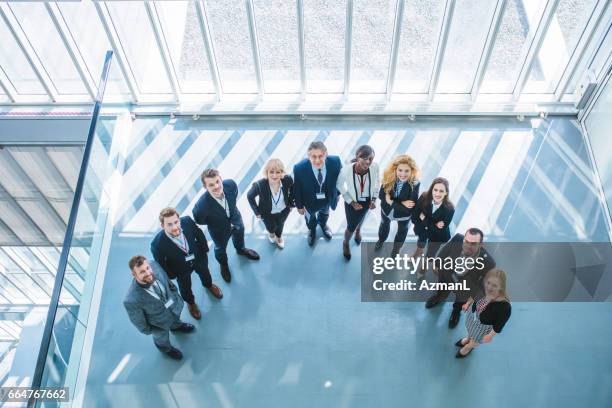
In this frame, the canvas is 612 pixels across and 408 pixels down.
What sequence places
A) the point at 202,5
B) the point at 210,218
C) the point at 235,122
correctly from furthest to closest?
the point at 235,122 → the point at 202,5 → the point at 210,218

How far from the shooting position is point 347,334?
618 cm

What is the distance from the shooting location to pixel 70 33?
723 centimetres

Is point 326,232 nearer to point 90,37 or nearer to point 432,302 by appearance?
point 432,302

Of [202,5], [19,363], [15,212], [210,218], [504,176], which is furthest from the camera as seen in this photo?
[19,363]

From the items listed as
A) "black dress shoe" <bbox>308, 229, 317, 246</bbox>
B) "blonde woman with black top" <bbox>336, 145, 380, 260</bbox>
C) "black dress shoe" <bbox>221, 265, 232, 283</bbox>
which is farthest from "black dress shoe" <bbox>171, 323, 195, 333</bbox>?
"blonde woman with black top" <bbox>336, 145, 380, 260</bbox>

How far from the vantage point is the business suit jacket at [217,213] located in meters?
5.58

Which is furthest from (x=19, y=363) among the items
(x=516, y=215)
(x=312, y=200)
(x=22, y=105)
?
(x=516, y=215)

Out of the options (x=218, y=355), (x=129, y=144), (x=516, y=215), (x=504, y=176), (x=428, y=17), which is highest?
(x=428, y=17)

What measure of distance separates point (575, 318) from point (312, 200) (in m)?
3.42

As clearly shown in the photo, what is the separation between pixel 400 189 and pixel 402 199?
13cm

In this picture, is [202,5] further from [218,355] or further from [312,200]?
[218,355]

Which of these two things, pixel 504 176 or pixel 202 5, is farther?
pixel 504 176

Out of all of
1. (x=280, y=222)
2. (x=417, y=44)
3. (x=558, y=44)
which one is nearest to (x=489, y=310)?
(x=280, y=222)

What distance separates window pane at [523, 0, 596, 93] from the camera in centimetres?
699
